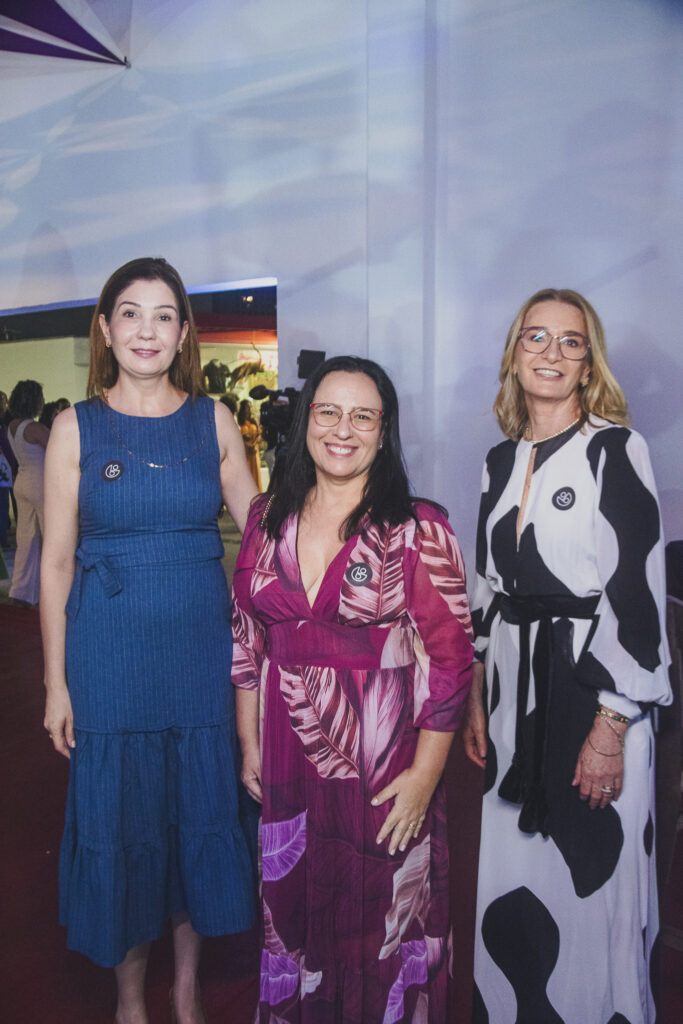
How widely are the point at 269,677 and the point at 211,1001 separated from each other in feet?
3.56

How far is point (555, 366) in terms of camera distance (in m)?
1.68

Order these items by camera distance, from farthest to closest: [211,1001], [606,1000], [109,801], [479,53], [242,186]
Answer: [242,186] → [479,53] → [211,1001] → [109,801] → [606,1000]

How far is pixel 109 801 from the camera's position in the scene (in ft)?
5.45

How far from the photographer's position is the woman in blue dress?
1.67 metres

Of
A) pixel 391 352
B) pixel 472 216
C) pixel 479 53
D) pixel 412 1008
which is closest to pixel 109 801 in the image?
pixel 412 1008

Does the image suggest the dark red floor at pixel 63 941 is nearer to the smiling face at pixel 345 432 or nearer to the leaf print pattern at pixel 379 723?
the leaf print pattern at pixel 379 723

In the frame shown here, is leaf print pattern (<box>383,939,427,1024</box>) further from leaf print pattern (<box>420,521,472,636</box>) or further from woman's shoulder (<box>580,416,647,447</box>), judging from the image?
woman's shoulder (<box>580,416,647,447</box>)

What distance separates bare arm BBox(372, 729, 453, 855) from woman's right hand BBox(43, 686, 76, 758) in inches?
29.2

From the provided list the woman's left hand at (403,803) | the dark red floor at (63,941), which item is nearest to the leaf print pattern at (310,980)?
the woman's left hand at (403,803)

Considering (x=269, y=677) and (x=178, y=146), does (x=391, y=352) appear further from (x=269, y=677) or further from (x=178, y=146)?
(x=269, y=677)

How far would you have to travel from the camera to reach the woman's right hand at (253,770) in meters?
1.63

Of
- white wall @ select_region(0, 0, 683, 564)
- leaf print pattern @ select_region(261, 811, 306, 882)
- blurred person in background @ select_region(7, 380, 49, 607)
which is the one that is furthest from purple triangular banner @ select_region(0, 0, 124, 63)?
leaf print pattern @ select_region(261, 811, 306, 882)

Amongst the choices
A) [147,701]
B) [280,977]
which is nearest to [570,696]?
[280,977]

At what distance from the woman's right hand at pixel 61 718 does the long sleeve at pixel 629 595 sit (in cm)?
111
